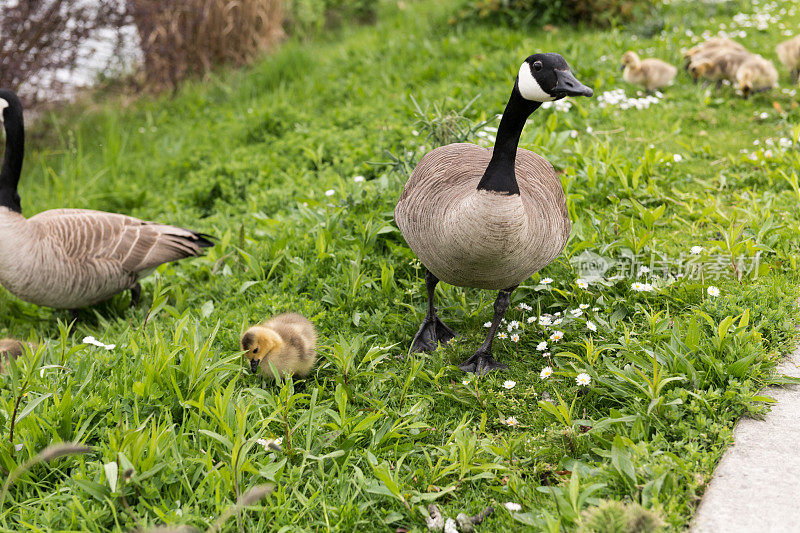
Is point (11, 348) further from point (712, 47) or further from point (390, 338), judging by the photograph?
point (712, 47)

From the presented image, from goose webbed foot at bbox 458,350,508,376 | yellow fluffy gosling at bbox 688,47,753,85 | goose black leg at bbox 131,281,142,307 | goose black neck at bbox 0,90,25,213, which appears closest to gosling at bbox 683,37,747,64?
yellow fluffy gosling at bbox 688,47,753,85

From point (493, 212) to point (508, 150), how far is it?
36 cm

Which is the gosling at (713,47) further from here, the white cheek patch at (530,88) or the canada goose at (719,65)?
the white cheek patch at (530,88)

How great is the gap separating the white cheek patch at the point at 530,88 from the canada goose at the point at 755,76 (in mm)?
4706

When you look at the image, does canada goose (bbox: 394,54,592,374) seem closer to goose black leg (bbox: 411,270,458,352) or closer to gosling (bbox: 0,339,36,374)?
goose black leg (bbox: 411,270,458,352)

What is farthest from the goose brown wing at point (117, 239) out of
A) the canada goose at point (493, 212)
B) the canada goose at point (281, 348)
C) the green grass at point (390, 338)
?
the canada goose at point (493, 212)

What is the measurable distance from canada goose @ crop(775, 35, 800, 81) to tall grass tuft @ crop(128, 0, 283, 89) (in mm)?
6793

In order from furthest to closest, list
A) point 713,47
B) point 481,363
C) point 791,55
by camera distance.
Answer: point 713,47 < point 791,55 < point 481,363

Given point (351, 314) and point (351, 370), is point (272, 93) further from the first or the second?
point (351, 370)

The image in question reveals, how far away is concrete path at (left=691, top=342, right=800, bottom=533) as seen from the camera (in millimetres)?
2467

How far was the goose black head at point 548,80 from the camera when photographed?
3135 mm

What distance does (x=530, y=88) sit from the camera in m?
3.22

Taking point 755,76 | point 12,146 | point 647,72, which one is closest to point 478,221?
point 12,146

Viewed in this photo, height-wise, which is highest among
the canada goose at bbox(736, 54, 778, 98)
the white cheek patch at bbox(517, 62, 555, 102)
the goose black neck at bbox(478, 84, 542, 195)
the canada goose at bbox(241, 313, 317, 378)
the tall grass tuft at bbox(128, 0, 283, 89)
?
the white cheek patch at bbox(517, 62, 555, 102)
